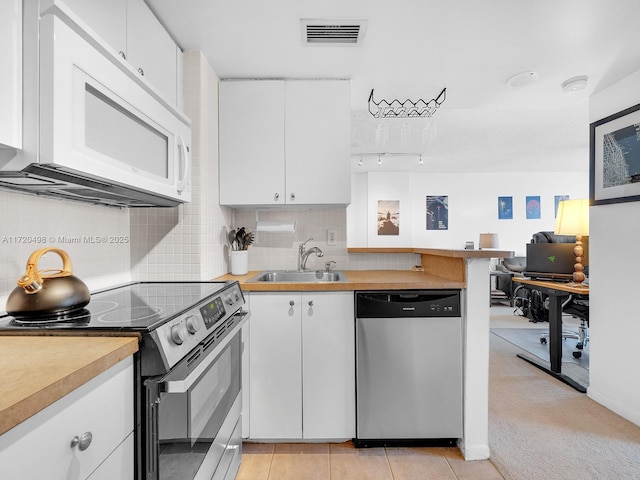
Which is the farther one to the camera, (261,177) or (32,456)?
(261,177)

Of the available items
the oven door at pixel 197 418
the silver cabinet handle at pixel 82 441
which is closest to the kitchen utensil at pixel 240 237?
the oven door at pixel 197 418

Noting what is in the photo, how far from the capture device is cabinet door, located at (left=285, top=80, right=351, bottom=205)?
88.9 inches

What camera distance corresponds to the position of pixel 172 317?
1040mm

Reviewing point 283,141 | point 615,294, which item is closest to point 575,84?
point 615,294

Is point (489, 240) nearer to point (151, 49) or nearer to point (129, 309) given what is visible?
point (151, 49)

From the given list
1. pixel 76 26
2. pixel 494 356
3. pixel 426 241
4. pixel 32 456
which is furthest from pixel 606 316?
pixel 426 241

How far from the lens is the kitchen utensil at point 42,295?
3.27 feet

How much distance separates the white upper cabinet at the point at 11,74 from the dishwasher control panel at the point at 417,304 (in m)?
1.58

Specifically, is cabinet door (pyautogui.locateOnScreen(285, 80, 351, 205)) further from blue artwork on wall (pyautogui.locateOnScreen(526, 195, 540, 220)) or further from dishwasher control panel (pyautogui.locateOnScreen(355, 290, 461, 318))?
blue artwork on wall (pyautogui.locateOnScreen(526, 195, 540, 220))

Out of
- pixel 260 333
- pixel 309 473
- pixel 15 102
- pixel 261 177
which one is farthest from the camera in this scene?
pixel 261 177

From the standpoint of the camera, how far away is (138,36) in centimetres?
141

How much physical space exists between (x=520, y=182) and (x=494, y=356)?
4547 mm

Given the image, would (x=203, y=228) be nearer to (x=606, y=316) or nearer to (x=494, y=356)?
(x=606, y=316)

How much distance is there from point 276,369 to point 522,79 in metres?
2.38
